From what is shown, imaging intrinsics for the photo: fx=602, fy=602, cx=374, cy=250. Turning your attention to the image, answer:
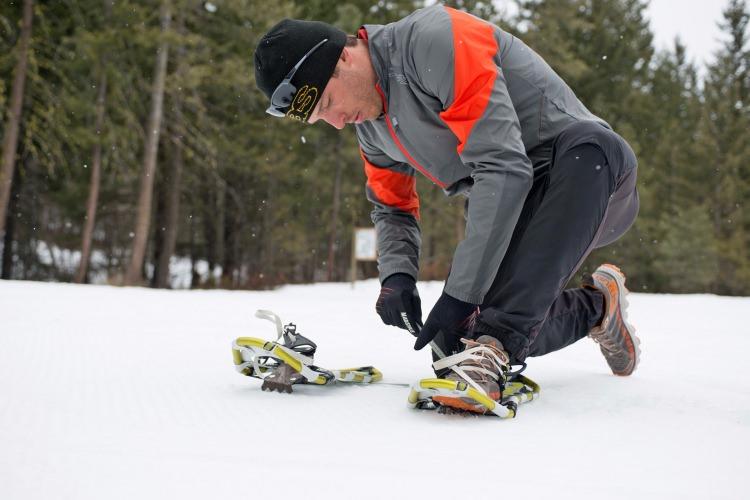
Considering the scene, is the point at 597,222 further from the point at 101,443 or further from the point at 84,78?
the point at 84,78

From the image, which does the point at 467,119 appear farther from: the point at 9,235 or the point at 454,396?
the point at 9,235

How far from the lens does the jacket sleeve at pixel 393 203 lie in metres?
2.07

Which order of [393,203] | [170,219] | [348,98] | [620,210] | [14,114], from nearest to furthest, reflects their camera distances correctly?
[348,98] < [620,210] < [393,203] < [14,114] < [170,219]

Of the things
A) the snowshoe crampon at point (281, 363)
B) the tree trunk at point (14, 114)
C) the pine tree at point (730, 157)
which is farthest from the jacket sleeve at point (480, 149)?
the pine tree at point (730, 157)

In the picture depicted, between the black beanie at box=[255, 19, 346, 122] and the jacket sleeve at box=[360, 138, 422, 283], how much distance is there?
18.3 inches

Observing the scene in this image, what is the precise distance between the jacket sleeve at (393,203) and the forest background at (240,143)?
29.9ft

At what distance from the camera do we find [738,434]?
1322 mm

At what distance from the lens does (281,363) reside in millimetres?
1706

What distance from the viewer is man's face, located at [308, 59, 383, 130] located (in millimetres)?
1707

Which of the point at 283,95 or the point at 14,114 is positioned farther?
the point at 14,114

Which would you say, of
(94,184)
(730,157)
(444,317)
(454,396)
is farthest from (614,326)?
(730,157)

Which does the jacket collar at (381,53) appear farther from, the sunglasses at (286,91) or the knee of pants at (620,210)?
the knee of pants at (620,210)

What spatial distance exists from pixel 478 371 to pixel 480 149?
54cm

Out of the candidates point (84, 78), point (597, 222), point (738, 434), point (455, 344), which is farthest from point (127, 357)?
point (84, 78)
